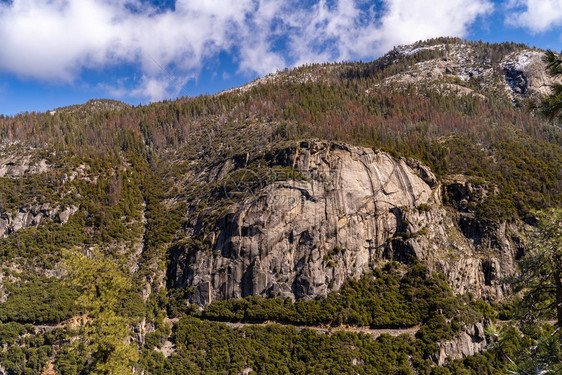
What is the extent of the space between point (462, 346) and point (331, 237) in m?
29.5

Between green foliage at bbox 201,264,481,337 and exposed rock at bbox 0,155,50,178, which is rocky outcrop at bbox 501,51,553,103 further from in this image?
exposed rock at bbox 0,155,50,178

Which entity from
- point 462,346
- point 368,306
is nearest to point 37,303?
point 368,306

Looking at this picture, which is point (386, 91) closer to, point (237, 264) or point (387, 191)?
point (387, 191)

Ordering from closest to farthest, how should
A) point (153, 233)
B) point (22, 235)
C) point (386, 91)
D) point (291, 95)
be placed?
point (22, 235) → point (153, 233) → point (291, 95) → point (386, 91)

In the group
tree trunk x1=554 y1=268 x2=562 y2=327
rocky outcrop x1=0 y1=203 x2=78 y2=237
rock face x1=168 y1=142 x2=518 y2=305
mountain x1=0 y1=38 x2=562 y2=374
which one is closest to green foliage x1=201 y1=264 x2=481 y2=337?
mountain x1=0 y1=38 x2=562 y2=374

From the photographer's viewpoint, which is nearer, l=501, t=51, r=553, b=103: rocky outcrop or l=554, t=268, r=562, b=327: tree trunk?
l=554, t=268, r=562, b=327: tree trunk

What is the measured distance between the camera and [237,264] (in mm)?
66062

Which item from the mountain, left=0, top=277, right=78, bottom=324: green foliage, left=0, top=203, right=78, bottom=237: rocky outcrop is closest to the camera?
the mountain

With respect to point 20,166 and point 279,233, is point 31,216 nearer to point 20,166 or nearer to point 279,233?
point 20,166

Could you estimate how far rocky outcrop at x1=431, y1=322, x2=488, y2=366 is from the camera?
5291 cm

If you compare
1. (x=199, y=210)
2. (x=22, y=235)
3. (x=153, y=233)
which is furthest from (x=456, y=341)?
(x=22, y=235)

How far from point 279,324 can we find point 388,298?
21.6 m

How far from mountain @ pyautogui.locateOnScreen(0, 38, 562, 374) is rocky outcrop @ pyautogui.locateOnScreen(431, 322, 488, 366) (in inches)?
10.0

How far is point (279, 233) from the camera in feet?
222
